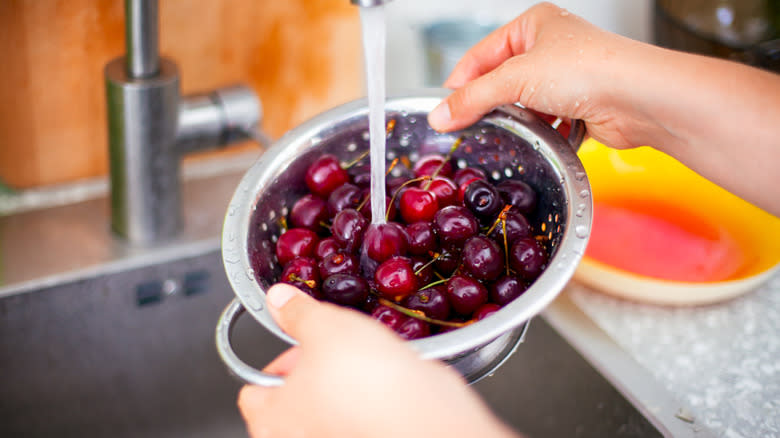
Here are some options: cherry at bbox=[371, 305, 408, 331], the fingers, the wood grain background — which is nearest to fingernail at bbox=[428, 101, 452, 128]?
the fingers

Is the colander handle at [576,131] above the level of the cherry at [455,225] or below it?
above

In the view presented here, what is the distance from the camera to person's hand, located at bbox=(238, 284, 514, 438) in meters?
0.42

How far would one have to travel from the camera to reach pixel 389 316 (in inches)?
21.6

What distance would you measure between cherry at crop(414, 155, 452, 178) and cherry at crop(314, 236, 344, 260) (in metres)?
0.13

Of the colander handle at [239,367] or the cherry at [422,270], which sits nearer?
the colander handle at [239,367]

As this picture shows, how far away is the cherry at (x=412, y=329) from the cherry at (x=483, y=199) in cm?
14

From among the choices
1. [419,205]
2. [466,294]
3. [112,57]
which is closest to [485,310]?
[466,294]

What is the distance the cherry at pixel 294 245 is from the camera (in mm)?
621

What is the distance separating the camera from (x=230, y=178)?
105 centimetres

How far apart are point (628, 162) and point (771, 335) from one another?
298 millimetres

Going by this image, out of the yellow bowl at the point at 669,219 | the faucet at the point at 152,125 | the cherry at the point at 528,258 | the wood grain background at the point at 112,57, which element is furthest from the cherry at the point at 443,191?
the wood grain background at the point at 112,57

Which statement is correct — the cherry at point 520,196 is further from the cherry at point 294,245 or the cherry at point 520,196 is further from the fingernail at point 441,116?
the cherry at point 294,245

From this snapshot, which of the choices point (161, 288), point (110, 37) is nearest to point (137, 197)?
point (161, 288)

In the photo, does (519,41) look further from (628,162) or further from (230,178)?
(230,178)
